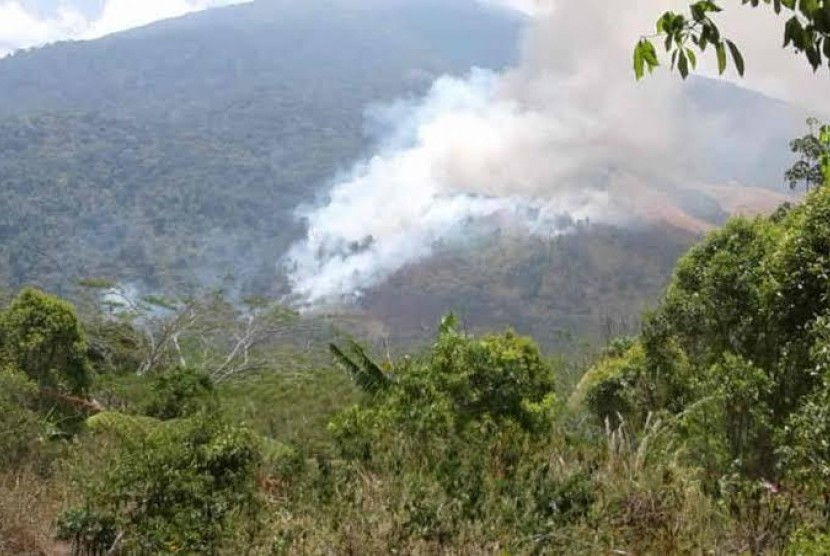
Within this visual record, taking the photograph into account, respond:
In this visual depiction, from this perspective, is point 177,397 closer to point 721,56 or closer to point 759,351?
point 759,351

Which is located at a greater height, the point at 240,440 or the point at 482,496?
the point at 482,496

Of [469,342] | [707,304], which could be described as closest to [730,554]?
[707,304]

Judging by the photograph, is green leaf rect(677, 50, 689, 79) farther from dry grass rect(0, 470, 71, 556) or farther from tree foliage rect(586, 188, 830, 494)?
dry grass rect(0, 470, 71, 556)

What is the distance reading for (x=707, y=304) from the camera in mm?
10938

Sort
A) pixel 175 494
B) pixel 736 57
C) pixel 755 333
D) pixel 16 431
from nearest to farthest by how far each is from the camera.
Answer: pixel 736 57
pixel 175 494
pixel 755 333
pixel 16 431

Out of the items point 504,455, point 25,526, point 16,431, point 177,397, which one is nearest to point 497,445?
point 504,455

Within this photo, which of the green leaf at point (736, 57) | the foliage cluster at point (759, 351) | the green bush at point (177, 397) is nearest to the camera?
the green leaf at point (736, 57)

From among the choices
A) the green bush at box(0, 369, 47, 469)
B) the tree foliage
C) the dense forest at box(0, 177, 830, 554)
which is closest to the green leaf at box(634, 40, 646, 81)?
the dense forest at box(0, 177, 830, 554)

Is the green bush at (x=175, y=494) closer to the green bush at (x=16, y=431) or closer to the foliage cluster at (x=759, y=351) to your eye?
the foliage cluster at (x=759, y=351)

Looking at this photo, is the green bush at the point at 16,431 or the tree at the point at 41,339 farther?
the tree at the point at 41,339

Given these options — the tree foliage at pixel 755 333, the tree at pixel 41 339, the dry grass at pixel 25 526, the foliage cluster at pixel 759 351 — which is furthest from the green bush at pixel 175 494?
the tree at pixel 41 339

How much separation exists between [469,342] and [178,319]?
22663 millimetres

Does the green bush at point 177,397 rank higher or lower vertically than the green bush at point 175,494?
lower

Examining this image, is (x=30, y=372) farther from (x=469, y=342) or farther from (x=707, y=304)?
(x=707, y=304)
